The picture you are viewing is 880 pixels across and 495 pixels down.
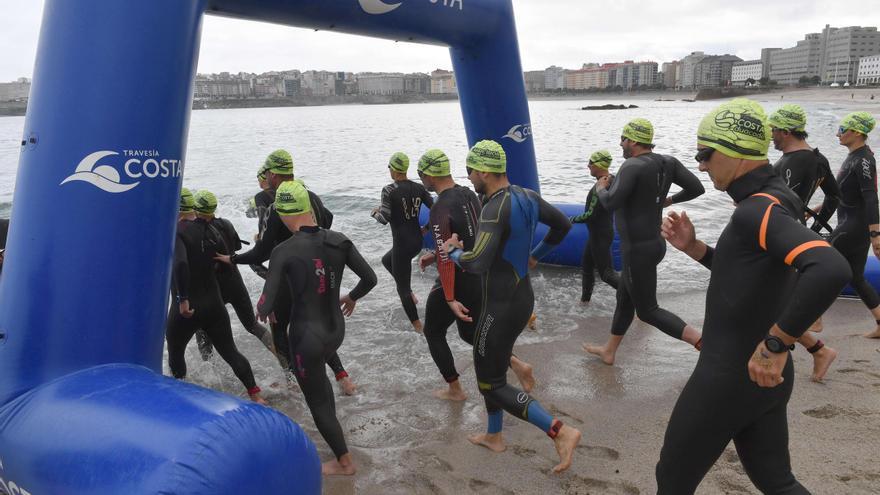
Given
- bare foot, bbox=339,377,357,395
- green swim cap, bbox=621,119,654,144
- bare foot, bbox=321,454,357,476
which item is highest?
green swim cap, bbox=621,119,654,144

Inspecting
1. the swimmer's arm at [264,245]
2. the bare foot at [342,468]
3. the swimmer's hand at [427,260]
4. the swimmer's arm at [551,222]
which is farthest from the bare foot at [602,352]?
the swimmer's arm at [264,245]

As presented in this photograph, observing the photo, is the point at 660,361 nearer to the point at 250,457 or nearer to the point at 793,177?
the point at 793,177

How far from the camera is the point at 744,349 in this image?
2.18m

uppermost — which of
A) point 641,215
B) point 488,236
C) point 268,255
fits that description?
point 641,215

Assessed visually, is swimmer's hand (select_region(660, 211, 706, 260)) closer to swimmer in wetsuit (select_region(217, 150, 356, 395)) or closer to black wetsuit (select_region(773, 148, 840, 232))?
black wetsuit (select_region(773, 148, 840, 232))

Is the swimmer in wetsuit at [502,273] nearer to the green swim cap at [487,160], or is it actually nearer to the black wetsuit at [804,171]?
the green swim cap at [487,160]

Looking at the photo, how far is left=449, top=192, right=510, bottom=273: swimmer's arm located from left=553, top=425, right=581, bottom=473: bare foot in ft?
3.31

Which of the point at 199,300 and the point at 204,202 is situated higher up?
the point at 204,202

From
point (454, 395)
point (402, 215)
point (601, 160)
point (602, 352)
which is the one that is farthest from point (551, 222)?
point (601, 160)

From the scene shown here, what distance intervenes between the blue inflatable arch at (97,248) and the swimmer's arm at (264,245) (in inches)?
41.5

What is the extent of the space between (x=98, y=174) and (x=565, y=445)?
289 cm

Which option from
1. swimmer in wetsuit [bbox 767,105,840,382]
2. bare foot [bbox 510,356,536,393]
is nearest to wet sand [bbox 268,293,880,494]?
bare foot [bbox 510,356,536,393]

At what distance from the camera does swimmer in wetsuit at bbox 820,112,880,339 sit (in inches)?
192

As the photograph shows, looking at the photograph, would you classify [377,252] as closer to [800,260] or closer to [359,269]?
[359,269]
